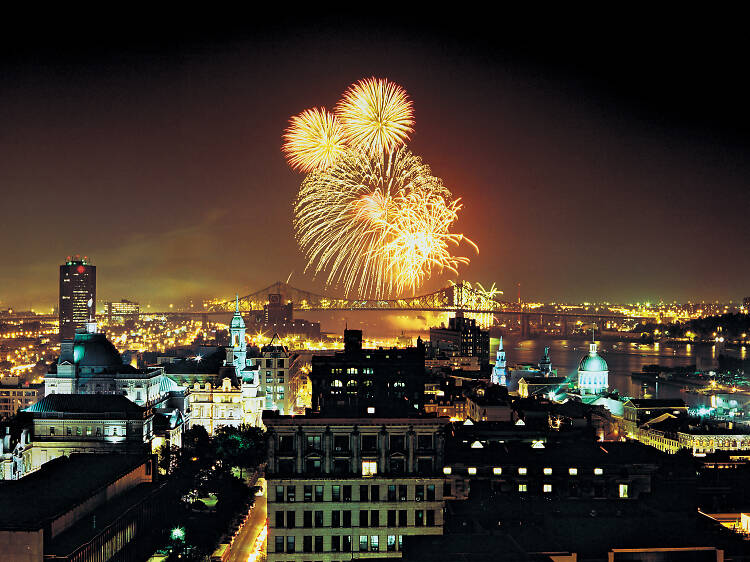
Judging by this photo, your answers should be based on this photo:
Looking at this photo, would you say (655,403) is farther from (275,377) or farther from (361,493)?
(361,493)

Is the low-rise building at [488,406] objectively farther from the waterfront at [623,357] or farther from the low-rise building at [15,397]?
the waterfront at [623,357]

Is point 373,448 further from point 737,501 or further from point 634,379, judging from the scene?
point 634,379

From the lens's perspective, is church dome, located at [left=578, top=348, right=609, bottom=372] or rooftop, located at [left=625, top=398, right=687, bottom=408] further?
church dome, located at [left=578, top=348, right=609, bottom=372]

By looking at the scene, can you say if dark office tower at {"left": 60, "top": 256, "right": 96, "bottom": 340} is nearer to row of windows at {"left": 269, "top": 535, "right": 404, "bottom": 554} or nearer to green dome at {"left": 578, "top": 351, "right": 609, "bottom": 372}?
green dome at {"left": 578, "top": 351, "right": 609, "bottom": 372}

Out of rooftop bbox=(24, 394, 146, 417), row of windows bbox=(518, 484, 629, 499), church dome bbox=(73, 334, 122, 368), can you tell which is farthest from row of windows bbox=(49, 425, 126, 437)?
row of windows bbox=(518, 484, 629, 499)

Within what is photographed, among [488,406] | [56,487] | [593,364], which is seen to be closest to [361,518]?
[56,487]

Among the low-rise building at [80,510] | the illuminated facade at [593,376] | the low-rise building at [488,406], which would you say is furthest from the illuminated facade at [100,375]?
the illuminated facade at [593,376]
